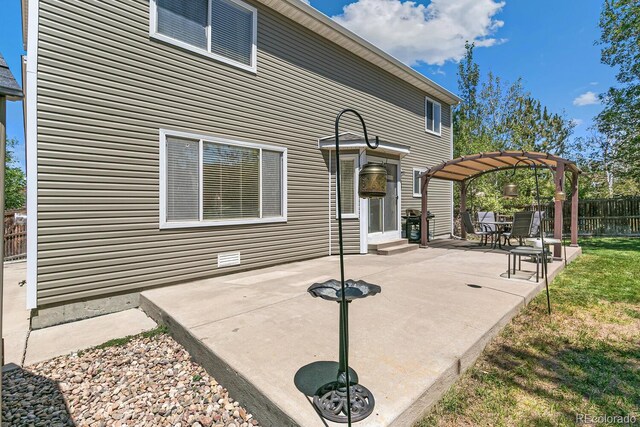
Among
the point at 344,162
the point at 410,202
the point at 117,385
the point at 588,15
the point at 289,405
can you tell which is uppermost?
the point at 588,15

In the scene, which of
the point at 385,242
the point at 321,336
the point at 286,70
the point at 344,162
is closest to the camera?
the point at 321,336

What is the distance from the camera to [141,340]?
3.35 meters

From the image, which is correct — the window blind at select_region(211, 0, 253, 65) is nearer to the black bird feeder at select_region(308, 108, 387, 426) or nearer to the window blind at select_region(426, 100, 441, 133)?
the black bird feeder at select_region(308, 108, 387, 426)

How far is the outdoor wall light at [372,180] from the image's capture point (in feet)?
7.11

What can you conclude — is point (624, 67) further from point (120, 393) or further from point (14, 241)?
point (14, 241)

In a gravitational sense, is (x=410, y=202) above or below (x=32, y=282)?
above

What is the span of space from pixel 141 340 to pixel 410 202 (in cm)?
828

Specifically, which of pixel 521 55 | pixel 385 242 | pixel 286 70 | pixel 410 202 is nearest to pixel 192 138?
pixel 286 70

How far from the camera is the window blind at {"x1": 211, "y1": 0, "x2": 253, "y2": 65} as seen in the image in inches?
207

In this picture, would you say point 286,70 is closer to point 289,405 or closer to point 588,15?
point 289,405

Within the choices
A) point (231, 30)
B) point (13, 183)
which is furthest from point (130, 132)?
point (13, 183)

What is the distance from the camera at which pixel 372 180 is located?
2.18 metres

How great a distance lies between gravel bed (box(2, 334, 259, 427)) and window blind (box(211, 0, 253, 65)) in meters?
4.79

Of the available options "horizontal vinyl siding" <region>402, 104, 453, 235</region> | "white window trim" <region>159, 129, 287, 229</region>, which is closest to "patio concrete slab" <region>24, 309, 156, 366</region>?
"white window trim" <region>159, 129, 287, 229</region>
